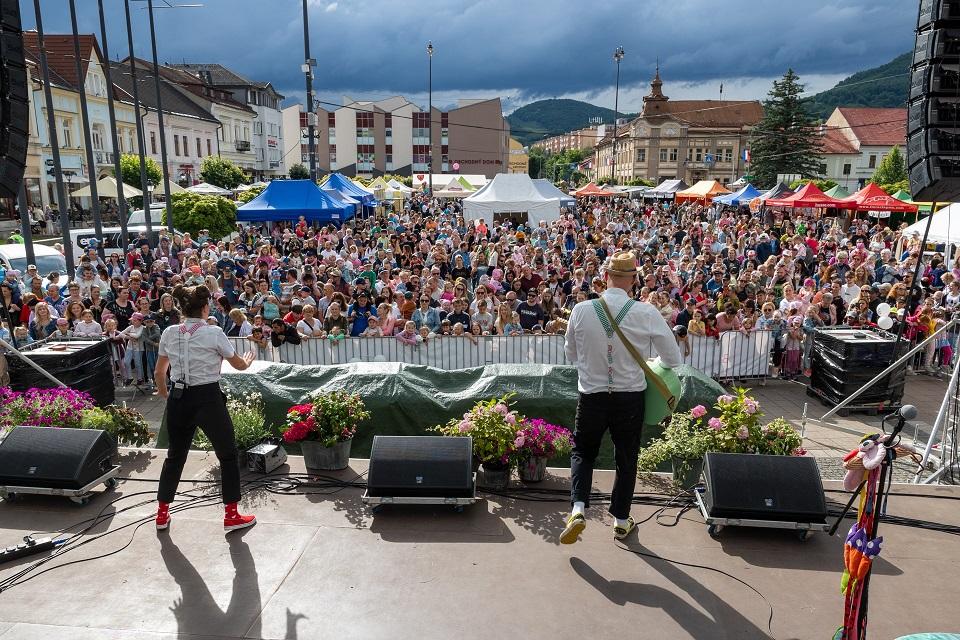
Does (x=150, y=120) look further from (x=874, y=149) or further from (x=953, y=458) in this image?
(x=874, y=149)

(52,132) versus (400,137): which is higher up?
(400,137)

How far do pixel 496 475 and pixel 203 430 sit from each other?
2.06 m

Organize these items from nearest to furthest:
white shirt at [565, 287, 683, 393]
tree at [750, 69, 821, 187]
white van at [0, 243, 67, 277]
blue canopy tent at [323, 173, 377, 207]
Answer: white shirt at [565, 287, 683, 393] → white van at [0, 243, 67, 277] → blue canopy tent at [323, 173, 377, 207] → tree at [750, 69, 821, 187]

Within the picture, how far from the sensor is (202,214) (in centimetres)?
2259

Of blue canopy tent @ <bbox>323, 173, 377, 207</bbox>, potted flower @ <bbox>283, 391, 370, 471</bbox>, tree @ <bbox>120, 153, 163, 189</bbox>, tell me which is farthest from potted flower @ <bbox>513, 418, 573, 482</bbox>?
tree @ <bbox>120, 153, 163, 189</bbox>

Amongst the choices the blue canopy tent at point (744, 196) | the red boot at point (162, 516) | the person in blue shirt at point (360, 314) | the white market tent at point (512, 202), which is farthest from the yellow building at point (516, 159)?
the red boot at point (162, 516)

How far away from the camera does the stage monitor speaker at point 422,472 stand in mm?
4484

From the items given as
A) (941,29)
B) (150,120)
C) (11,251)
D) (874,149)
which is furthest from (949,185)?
(874,149)

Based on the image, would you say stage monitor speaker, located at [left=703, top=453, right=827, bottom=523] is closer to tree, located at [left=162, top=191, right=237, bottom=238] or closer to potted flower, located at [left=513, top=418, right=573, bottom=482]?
potted flower, located at [left=513, top=418, right=573, bottom=482]

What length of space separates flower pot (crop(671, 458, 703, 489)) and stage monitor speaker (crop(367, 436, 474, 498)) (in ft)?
5.35

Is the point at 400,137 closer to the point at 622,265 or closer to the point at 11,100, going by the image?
the point at 11,100

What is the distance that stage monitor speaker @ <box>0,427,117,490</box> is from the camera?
4.61m

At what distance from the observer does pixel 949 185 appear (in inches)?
215

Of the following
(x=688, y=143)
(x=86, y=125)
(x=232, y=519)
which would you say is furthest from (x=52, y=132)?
(x=688, y=143)
